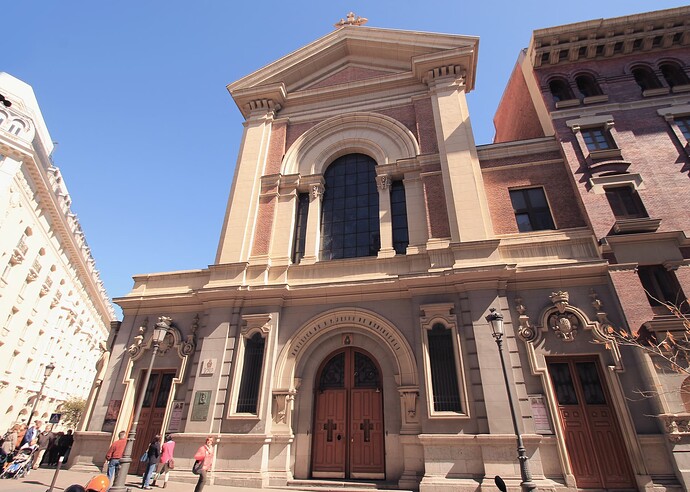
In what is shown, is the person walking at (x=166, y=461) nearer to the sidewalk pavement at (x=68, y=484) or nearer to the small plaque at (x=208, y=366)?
the sidewalk pavement at (x=68, y=484)

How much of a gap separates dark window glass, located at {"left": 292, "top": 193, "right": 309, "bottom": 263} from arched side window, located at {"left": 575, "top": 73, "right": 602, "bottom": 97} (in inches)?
547

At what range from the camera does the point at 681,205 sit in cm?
1372

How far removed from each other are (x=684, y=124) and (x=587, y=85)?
4.30 metres

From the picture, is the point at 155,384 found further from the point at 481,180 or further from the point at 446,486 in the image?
the point at 481,180

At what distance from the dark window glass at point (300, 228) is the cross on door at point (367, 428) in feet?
23.0

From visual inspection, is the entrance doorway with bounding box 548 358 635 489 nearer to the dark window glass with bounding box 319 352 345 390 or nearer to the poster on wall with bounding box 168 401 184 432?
the dark window glass with bounding box 319 352 345 390

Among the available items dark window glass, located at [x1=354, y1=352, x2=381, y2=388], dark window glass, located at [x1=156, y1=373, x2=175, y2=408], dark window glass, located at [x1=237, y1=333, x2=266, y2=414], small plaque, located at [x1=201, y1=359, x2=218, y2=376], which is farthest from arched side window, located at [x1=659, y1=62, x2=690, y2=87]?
dark window glass, located at [x1=156, y1=373, x2=175, y2=408]

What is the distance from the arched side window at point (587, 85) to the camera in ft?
58.3

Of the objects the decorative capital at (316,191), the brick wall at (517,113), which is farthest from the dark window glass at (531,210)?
the decorative capital at (316,191)

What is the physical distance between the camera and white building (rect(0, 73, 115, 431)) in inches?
1233

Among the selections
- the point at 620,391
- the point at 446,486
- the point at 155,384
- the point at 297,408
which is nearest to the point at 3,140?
the point at 155,384

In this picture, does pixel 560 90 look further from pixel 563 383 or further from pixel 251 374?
pixel 251 374

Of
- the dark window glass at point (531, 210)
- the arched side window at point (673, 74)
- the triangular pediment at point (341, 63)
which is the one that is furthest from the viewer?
the triangular pediment at point (341, 63)

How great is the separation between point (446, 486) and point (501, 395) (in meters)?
3.02
